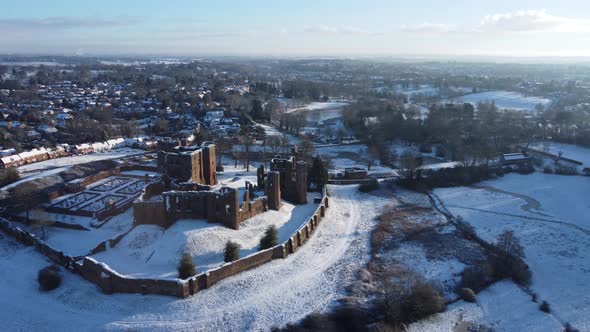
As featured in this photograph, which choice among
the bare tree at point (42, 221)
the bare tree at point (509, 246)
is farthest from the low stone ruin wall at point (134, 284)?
the bare tree at point (509, 246)

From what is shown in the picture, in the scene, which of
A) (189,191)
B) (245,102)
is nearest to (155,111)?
A: (245,102)

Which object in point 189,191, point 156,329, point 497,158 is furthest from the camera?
point 497,158

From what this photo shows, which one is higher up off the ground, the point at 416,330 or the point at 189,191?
the point at 189,191

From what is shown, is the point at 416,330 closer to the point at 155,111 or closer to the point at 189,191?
the point at 189,191

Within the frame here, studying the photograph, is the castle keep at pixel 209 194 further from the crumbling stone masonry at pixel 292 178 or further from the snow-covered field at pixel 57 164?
the snow-covered field at pixel 57 164

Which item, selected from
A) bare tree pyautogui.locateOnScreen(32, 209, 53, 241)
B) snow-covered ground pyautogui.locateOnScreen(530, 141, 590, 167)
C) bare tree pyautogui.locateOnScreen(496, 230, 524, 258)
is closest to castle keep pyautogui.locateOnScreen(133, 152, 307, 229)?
bare tree pyautogui.locateOnScreen(32, 209, 53, 241)

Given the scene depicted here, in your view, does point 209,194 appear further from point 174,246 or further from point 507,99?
point 507,99

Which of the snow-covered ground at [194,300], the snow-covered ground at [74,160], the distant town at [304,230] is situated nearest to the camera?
the snow-covered ground at [194,300]
